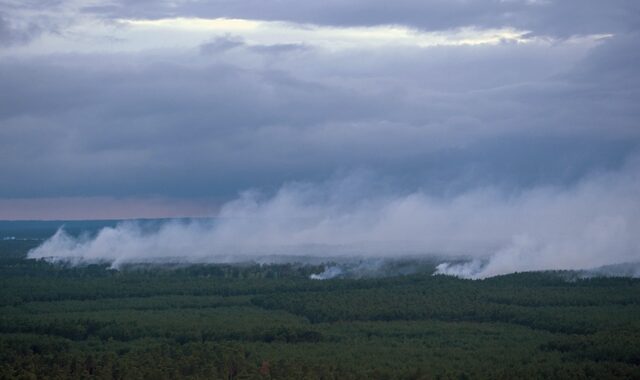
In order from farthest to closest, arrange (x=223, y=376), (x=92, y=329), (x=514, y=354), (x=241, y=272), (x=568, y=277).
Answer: (x=241, y=272) < (x=568, y=277) < (x=92, y=329) < (x=514, y=354) < (x=223, y=376)

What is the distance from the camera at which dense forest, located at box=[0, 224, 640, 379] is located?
6619 centimetres

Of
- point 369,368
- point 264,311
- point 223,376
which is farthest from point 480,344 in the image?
point 264,311

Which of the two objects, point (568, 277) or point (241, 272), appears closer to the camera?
point (568, 277)

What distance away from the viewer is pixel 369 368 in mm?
67375

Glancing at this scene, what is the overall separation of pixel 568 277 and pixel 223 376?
2346 inches

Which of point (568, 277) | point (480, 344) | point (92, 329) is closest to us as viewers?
point (480, 344)

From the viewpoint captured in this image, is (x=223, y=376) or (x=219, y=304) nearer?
(x=223, y=376)

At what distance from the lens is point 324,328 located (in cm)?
8662

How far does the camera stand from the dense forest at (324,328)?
217 feet

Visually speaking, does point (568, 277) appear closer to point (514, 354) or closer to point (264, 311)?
point (264, 311)

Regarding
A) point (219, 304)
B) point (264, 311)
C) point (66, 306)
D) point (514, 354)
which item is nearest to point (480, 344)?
point (514, 354)

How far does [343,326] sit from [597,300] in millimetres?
23242

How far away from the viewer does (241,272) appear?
149 meters

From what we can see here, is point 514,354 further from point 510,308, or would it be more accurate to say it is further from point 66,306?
point 66,306
